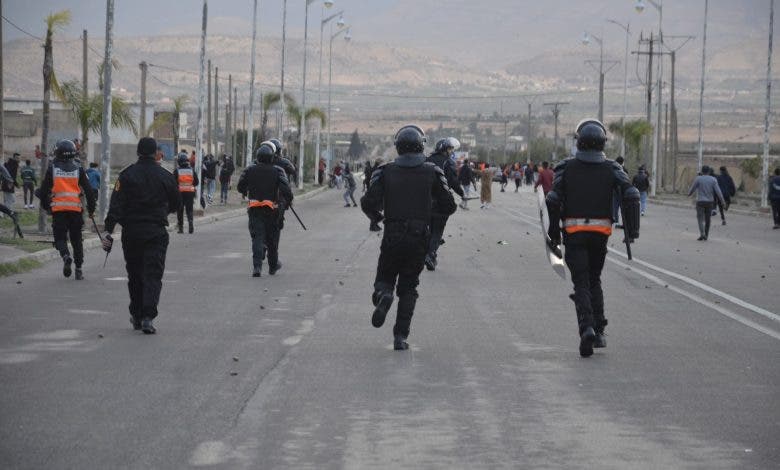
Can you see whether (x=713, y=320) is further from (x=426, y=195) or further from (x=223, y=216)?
(x=223, y=216)

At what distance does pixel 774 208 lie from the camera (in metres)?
37.9

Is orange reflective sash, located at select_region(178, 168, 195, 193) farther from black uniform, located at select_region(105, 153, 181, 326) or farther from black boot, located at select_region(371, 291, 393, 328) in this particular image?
black boot, located at select_region(371, 291, 393, 328)

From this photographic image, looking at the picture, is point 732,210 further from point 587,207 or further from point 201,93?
point 587,207

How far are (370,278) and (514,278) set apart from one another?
1909mm

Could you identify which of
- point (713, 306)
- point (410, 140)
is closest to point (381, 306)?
point (410, 140)

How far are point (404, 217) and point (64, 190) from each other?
291 inches

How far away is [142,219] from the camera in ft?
43.2

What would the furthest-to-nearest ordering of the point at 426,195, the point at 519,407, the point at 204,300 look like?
the point at 204,300 < the point at 426,195 < the point at 519,407

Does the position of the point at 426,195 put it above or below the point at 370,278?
above

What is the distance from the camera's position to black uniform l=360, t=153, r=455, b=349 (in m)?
11.8

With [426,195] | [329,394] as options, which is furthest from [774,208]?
[329,394]

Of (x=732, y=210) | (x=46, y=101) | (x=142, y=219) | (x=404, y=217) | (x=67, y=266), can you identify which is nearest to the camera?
(x=404, y=217)

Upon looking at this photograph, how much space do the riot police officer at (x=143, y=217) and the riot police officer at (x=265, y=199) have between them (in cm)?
572

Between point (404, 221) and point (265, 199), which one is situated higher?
point (404, 221)
